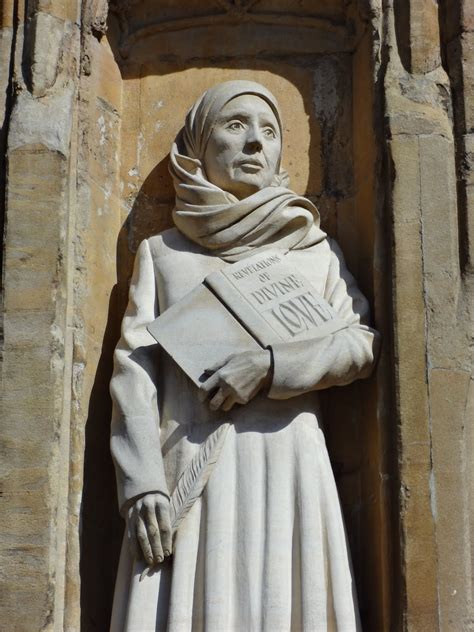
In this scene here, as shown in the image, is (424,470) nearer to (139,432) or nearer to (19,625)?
(139,432)

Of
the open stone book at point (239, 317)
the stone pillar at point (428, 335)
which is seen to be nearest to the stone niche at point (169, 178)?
the stone pillar at point (428, 335)

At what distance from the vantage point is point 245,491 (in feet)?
20.9

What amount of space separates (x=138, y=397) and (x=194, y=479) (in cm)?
42

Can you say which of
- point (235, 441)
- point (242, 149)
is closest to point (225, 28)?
point (242, 149)

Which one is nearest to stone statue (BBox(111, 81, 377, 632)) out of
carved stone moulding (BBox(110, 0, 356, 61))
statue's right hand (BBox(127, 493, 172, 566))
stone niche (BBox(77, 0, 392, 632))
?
A: statue's right hand (BBox(127, 493, 172, 566))

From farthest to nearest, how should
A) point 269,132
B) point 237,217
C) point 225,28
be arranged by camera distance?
point 225,28
point 269,132
point 237,217

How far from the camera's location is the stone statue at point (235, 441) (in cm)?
624

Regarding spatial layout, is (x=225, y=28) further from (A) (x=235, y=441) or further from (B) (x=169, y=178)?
(A) (x=235, y=441)

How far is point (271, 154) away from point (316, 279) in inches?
23.5

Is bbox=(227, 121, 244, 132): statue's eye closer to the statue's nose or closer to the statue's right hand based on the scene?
the statue's nose

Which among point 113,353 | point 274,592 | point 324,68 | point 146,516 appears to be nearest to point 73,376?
point 113,353

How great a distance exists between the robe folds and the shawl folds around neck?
0.28m

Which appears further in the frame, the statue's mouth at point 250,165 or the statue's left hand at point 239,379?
the statue's mouth at point 250,165

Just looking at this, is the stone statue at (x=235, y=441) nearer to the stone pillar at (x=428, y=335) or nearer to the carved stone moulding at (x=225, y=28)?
the stone pillar at (x=428, y=335)
